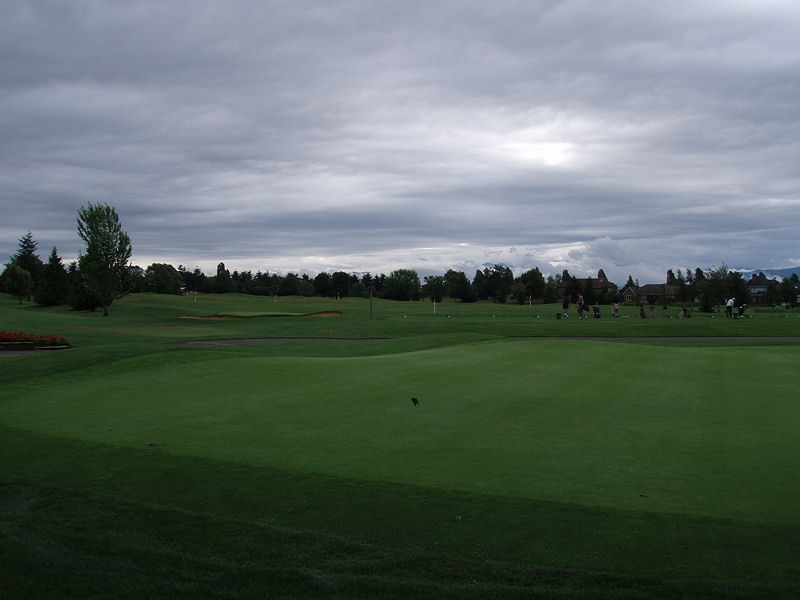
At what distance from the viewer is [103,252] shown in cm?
6481

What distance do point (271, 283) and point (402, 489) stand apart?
144 metres

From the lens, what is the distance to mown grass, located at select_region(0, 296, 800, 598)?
5.25 meters

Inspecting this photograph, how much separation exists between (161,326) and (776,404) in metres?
49.9

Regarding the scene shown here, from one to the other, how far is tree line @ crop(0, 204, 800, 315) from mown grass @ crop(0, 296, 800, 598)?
46.2 meters

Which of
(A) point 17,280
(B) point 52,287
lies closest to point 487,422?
(B) point 52,287

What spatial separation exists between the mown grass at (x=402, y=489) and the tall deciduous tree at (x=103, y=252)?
55.2 m

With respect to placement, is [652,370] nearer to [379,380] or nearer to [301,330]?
[379,380]

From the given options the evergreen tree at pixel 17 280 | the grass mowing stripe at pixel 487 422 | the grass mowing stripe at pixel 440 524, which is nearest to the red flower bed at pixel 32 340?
the grass mowing stripe at pixel 487 422

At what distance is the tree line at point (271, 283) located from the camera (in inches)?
2581

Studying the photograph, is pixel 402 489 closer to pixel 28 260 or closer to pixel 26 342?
pixel 26 342

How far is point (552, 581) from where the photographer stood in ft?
16.9

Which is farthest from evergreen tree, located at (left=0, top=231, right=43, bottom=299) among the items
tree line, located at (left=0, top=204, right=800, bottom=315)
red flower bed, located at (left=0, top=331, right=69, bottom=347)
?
red flower bed, located at (left=0, top=331, right=69, bottom=347)

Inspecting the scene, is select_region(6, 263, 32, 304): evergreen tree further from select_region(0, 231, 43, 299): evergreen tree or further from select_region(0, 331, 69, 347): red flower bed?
select_region(0, 331, 69, 347): red flower bed

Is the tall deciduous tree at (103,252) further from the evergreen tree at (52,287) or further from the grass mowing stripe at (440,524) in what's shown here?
the grass mowing stripe at (440,524)
